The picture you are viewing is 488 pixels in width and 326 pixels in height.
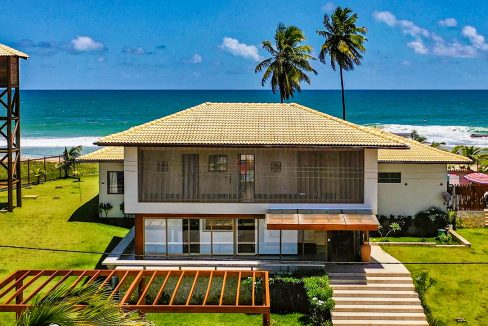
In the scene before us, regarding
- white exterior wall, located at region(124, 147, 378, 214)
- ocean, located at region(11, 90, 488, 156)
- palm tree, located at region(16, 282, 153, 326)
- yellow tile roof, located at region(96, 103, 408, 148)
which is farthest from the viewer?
ocean, located at region(11, 90, 488, 156)

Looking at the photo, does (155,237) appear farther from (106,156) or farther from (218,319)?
(106,156)

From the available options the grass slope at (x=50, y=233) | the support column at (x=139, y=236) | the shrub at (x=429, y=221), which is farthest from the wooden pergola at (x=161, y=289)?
the shrub at (x=429, y=221)

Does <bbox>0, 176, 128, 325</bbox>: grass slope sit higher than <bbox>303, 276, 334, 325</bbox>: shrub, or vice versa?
<bbox>0, 176, 128, 325</bbox>: grass slope

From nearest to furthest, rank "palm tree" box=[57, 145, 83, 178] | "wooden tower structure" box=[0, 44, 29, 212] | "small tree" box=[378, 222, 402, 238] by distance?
1. "small tree" box=[378, 222, 402, 238]
2. "wooden tower structure" box=[0, 44, 29, 212]
3. "palm tree" box=[57, 145, 83, 178]

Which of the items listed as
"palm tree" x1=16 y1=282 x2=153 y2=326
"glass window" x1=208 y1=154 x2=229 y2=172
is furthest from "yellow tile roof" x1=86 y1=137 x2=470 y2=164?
"palm tree" x1=16 y1=282 x2=153 y2=326

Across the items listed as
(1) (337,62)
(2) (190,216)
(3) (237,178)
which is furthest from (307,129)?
(1) (337,62)

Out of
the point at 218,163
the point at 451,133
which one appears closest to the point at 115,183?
the point at 218,163

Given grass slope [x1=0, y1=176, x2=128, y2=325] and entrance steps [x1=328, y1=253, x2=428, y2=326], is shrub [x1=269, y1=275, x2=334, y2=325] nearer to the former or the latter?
entrance steps [x1=328, y1=253, x2=428, y2=326]
